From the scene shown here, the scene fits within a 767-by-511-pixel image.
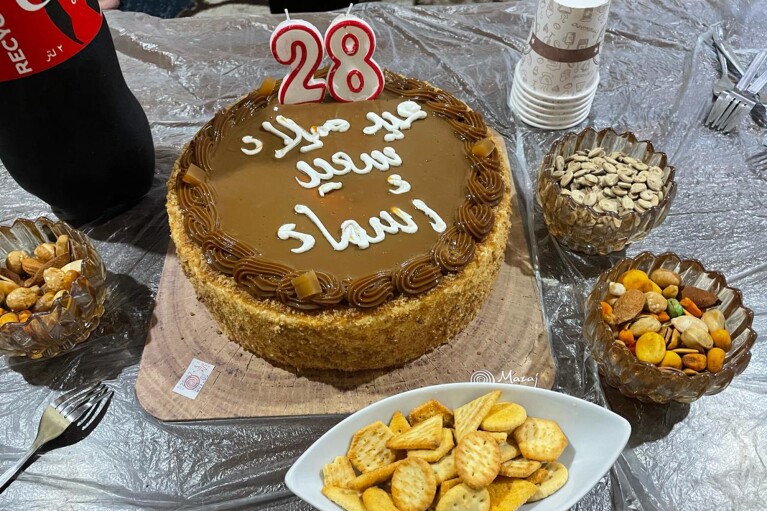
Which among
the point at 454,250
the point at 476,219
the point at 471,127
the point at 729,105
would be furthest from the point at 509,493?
the point at 729,105

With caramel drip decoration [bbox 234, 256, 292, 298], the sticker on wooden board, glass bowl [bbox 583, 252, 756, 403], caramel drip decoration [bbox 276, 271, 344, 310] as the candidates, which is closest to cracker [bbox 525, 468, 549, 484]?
glass bowl [bbox 583, 252, 756, 403]

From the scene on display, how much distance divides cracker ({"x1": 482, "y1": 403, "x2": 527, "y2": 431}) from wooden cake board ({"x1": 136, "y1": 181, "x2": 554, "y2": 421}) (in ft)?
1.22

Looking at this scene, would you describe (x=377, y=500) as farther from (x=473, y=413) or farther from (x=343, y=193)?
(x=343, y=193)

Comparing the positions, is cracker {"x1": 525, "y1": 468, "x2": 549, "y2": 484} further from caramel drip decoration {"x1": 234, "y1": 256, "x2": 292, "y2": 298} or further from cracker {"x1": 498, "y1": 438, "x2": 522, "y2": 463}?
caramel drip decoration {"x1": 234, "y1": 256, "x2": 292, "y2": 298}

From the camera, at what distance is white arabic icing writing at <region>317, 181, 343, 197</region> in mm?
2312

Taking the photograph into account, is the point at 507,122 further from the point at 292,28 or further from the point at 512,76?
the point at 292,28

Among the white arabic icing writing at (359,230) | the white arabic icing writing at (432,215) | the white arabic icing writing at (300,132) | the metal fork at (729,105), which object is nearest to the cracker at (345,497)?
the white arabic icing writing at (359,230)

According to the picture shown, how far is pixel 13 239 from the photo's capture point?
2480 mm

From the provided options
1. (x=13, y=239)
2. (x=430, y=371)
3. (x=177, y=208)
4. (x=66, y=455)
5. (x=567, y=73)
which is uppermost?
(x=567, y=73)

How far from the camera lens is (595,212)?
248 centimetres

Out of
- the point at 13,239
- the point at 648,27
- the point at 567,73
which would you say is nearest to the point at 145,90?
the point at 13,239

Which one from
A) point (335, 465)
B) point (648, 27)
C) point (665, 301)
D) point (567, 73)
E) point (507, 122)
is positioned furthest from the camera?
point (648, 27)

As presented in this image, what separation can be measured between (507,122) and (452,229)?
1.50m

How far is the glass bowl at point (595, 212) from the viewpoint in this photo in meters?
2.49
